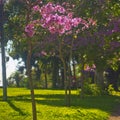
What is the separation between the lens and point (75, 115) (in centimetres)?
1730

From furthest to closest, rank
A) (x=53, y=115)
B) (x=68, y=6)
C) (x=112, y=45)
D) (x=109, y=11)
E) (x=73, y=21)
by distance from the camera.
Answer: (x=112, y=45) < (x=109, y=11) < (x=68, y=6) < (x=53, y=115) < (x=73, y=21)

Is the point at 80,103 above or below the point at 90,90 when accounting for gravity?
below

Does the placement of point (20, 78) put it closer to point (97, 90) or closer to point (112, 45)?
point (97, 90)

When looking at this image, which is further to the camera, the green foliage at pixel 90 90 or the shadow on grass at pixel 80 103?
the green foliage at pixel 90 90

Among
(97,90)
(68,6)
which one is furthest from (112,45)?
(97,90)

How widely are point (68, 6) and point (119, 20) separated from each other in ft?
13.3

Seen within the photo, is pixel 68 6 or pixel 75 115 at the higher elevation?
pixel 68 6

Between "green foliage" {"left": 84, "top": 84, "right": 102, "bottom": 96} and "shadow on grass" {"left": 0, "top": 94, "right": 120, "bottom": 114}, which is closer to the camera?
"shadow on grass" {"left": 0, "top": 94, "right": 120, "bottom": 114}

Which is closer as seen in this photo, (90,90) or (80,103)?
(80,103)

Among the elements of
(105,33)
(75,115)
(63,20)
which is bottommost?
(75,115)

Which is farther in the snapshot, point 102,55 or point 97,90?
point 97,90

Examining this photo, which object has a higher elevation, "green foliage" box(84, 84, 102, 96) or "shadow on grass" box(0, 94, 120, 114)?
"green foliage" box(84, 84, 102, 96)

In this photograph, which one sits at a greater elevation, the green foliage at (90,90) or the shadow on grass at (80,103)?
the green foliage at (90,90)

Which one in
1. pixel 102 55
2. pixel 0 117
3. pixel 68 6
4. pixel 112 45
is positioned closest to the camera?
pixel 0 117
